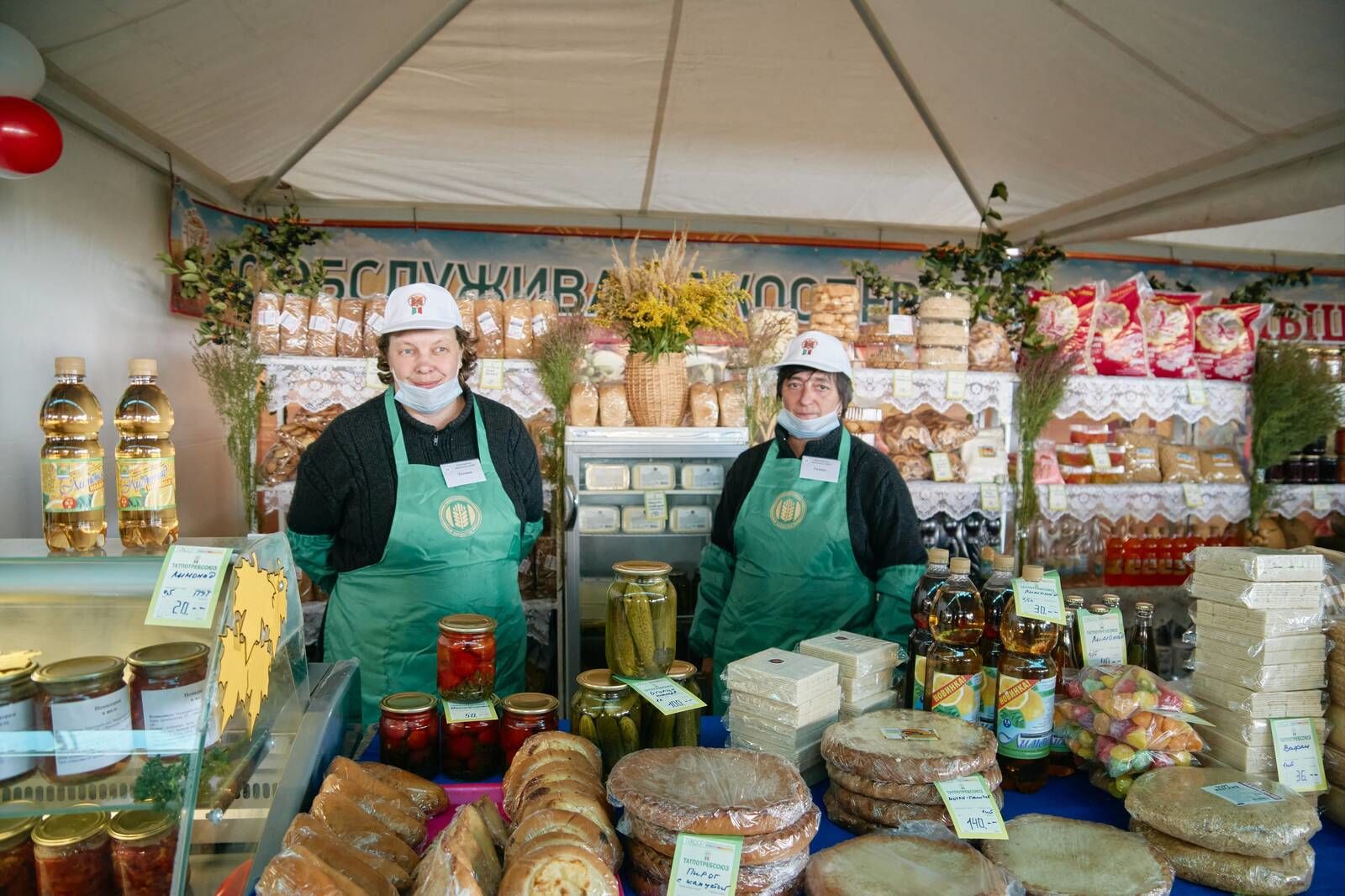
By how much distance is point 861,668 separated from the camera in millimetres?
1668

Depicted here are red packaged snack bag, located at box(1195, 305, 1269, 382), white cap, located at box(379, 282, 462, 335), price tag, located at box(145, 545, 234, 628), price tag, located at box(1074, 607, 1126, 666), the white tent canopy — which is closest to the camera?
price tag, located at box(145, 545, 234, 628)

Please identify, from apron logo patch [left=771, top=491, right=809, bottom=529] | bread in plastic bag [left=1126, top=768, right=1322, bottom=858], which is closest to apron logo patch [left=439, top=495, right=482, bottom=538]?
apron logo patch [left=771, top=491, right=809, bottom=529]

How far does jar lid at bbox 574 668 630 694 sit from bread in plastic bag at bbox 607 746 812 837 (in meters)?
0.17

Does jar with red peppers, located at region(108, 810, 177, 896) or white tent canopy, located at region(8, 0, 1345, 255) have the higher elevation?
white tent canopy, located at region(8, 0, 1345, 255)

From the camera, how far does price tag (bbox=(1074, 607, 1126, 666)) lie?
191 cm

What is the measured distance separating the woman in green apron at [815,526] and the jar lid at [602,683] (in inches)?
45.6

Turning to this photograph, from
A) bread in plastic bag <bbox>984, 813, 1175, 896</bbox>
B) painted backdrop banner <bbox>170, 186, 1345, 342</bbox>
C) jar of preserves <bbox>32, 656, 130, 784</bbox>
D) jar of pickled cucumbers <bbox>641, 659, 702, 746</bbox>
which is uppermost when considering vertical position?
painted backdrop banner <bbox>170, 186, 1345, 342</bbox>

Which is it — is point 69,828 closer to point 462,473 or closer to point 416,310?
point 462,473

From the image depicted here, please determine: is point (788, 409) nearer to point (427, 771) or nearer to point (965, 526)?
point (427, 771)

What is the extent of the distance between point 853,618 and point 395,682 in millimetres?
1521

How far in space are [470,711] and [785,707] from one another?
612 millimetres

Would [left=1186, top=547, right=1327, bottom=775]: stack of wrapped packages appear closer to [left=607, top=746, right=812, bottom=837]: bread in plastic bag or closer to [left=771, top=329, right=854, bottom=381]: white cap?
[left=607, top=746, right=812, bottom=837]: bread in plastic bag

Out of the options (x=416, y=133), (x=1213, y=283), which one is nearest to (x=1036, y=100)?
(x=416, y=133)

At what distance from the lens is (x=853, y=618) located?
2.76 meters
